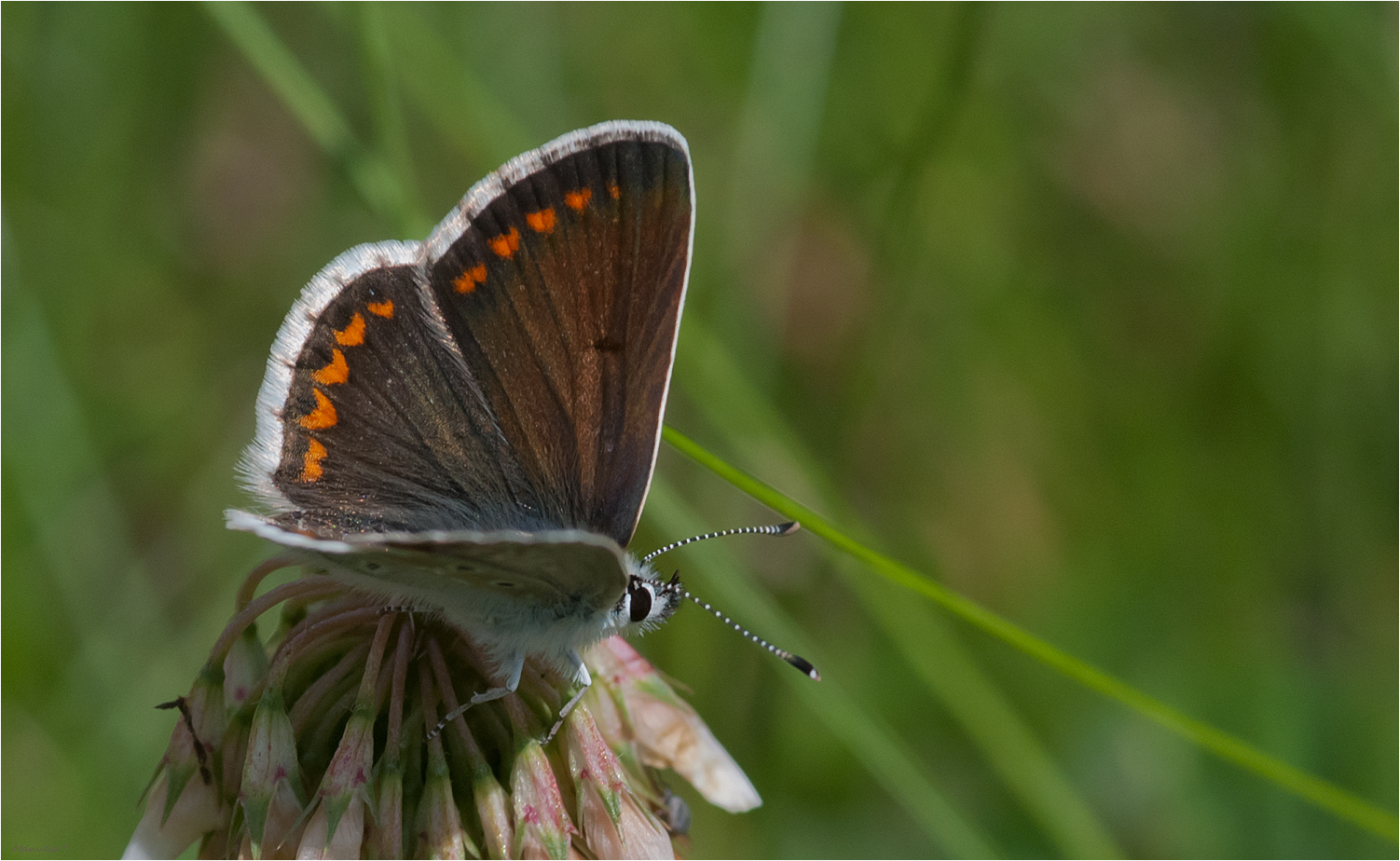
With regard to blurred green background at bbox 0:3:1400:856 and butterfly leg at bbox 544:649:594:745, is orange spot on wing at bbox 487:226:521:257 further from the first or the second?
blurred green background at bbox 0:3:1400:856

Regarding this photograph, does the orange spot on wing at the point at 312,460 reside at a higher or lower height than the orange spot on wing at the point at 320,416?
lower

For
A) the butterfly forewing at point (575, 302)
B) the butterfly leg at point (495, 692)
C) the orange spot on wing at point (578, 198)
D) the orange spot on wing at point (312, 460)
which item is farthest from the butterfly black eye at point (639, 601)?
the orange spot on wing at point (578, 198)

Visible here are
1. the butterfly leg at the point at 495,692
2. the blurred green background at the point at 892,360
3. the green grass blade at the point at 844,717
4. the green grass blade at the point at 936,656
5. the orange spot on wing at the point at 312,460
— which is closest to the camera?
the butterfly leg at the point at 495,692

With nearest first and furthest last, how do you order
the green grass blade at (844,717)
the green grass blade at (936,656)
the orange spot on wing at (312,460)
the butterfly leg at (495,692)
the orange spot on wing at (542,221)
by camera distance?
the butterfly leg at (495,692), the orange spot on wing at (312,460), the orange spot on wing at (542,221), the green grass blade at (844,717), the green grass blade at (936,656)

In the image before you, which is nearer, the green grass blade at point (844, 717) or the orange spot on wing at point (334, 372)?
the orange spot on wing at point (334, 372)

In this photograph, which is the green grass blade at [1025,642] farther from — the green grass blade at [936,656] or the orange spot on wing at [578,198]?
the green grass blade at [936,656]

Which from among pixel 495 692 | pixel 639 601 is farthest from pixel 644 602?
pixel 495 692

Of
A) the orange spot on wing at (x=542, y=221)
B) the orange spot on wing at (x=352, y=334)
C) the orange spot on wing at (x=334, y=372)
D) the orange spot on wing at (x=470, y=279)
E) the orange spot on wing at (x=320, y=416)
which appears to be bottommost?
the orange spot on wing at (x=320, y=416)

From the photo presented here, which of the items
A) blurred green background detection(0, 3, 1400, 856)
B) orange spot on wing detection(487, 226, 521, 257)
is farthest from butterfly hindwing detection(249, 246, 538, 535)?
blurred green background detection(0, 3, 1400, 856)
